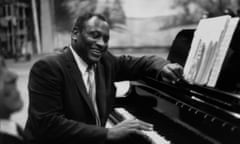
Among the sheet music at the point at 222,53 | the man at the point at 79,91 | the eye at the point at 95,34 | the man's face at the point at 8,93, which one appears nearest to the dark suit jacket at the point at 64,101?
the man at the point at 79,91

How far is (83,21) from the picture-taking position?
171 cm

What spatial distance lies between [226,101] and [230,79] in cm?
21

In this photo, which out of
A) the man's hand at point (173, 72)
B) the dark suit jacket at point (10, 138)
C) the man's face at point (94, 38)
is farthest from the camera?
the man's hand at point (173, 72)

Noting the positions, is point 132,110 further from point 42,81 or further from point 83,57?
point 42,81

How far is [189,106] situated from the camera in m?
1.70

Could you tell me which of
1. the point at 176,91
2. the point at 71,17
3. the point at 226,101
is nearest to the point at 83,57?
the point at 176,91

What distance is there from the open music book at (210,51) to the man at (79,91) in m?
0.11

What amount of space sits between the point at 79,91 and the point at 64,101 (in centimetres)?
9

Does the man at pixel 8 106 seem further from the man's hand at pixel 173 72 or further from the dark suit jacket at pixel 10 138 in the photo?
the man's hand at pixel 173 72

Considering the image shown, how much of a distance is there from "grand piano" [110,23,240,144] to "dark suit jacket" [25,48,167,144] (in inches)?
8.8

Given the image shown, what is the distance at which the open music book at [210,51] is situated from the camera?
1603mm

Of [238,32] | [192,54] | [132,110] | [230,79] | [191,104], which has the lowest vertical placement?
[132,110]

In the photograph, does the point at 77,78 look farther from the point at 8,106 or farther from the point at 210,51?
the point at 8,106

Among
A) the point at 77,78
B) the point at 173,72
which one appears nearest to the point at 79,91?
the point at 77,78
